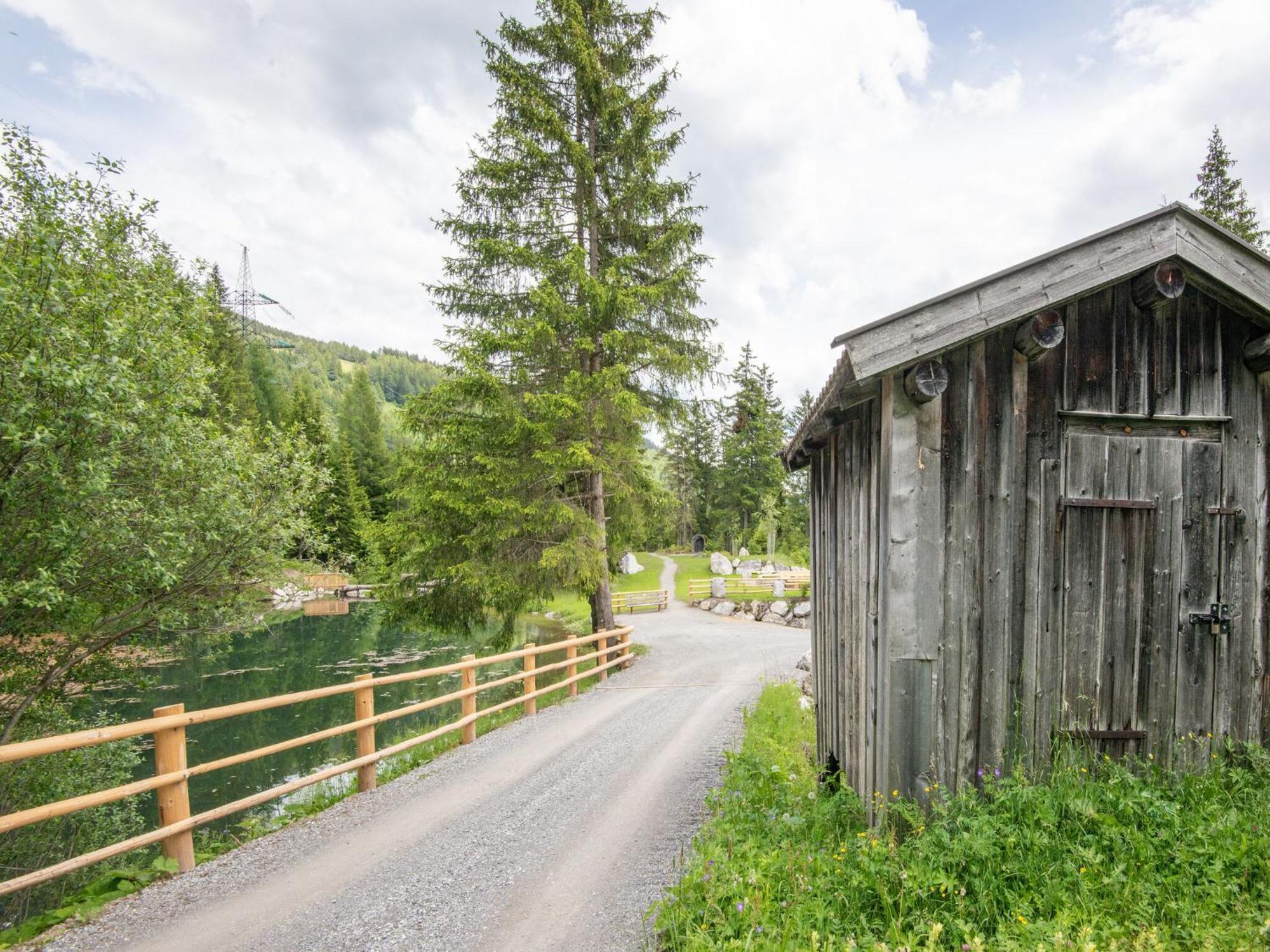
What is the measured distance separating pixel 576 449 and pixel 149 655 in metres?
7.08

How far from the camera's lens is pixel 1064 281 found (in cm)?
342

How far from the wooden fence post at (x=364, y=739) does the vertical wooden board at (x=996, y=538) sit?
207 inches

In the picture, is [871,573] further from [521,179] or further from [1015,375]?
[521,179]

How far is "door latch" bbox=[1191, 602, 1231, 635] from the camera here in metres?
3.58

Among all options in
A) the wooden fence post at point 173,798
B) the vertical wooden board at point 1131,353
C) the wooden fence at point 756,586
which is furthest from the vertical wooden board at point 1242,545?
the wooden fence at point 756,586

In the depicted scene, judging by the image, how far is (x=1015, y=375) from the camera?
357cm

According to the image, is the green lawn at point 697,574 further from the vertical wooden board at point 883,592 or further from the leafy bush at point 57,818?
the vertical wooden board at point 883,592

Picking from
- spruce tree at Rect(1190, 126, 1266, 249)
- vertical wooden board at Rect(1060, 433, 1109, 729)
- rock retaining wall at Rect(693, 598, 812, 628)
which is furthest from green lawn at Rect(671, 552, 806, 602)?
vertical wooden board at Rect(1060, 433, 1109, 729)

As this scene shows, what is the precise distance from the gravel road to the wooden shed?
2.03 metres

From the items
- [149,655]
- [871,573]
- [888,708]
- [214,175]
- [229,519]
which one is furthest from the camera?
[214,175]

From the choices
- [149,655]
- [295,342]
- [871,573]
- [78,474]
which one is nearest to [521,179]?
[78,474]

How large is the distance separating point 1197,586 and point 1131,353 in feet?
5.02

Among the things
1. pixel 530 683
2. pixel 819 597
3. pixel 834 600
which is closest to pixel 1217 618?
pixel 834 600

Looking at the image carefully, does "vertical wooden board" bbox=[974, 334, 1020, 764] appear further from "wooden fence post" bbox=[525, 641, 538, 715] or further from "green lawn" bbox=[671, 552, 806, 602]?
"green lawn" bbox=[671, 552, 806, 602]
